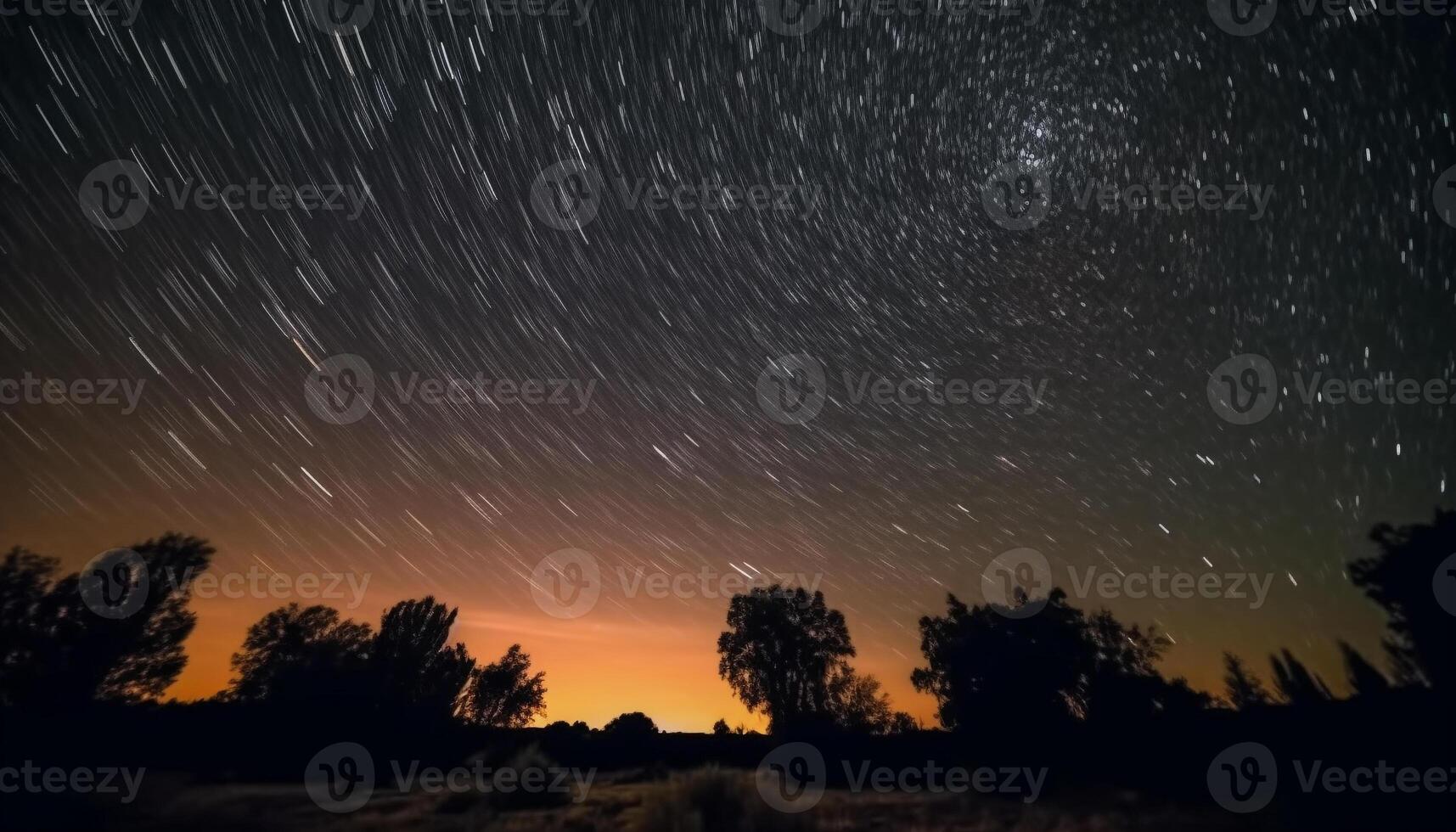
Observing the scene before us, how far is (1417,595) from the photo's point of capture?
59.4 feet

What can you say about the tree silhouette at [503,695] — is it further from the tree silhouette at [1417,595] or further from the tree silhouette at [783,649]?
Result: the tree silhouette at [1417,595]

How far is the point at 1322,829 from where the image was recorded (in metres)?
8.27

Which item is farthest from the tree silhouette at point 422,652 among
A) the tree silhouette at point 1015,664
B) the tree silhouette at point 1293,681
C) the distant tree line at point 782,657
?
the tree silhouette at point 1293,681

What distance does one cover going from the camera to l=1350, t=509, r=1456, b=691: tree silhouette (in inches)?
692

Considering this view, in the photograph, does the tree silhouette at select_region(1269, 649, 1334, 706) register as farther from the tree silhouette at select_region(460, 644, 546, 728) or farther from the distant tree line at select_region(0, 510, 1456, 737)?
the tree silhouette at select_region(460, 644, 546, 728)

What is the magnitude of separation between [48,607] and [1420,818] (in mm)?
47311

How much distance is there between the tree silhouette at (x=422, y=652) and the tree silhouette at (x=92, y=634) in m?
11.0

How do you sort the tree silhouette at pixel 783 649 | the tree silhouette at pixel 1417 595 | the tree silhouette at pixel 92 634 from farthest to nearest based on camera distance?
the tree silhouette at pixel 783 649 → the tree silhouette at pixel 92 634 → the tree silhouette at pixel 1417 595

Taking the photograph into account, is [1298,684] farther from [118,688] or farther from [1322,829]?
[118,688]

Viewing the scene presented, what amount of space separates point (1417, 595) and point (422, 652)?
51.3m

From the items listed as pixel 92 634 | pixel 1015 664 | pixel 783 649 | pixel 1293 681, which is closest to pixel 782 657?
pixel 783 649

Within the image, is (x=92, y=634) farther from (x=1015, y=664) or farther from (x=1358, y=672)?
(x=1358, y=672)

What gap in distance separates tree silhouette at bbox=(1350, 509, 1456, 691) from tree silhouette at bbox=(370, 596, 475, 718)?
47060mm

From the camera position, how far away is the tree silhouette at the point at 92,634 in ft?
86.7
